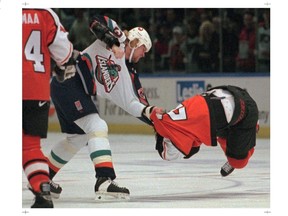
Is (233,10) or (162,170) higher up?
(233,10)

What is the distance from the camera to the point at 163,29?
1362 centimetres

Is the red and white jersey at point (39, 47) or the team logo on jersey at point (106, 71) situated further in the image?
the team logo on jersey at point (106, 71)

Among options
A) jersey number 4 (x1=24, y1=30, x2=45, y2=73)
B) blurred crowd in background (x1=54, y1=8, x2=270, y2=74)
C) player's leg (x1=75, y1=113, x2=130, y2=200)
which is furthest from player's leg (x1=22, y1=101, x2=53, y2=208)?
blurred crowd in background (x1=54, y1=8, x2=270, y2=74)

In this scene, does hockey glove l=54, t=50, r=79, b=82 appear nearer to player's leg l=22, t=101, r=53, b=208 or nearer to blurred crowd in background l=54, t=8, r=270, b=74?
player's leg l=22, t=101, r=53, b=208

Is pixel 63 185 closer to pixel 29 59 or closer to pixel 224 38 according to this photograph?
pixel 29 59

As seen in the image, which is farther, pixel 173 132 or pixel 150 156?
pixel 150 156

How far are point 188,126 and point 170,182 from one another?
1150mm

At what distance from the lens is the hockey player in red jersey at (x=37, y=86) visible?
481 centimetres

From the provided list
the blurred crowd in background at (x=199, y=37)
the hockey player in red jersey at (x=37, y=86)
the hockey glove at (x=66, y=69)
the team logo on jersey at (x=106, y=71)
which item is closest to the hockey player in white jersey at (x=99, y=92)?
the team logo on jersey at (x=106, y=71)

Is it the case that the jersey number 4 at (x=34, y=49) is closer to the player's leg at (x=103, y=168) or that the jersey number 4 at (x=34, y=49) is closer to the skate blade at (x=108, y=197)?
the player's leg at (x=103, y=168)

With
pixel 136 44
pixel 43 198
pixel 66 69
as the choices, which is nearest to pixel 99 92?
pixel 136 44

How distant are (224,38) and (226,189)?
6.91 metres
